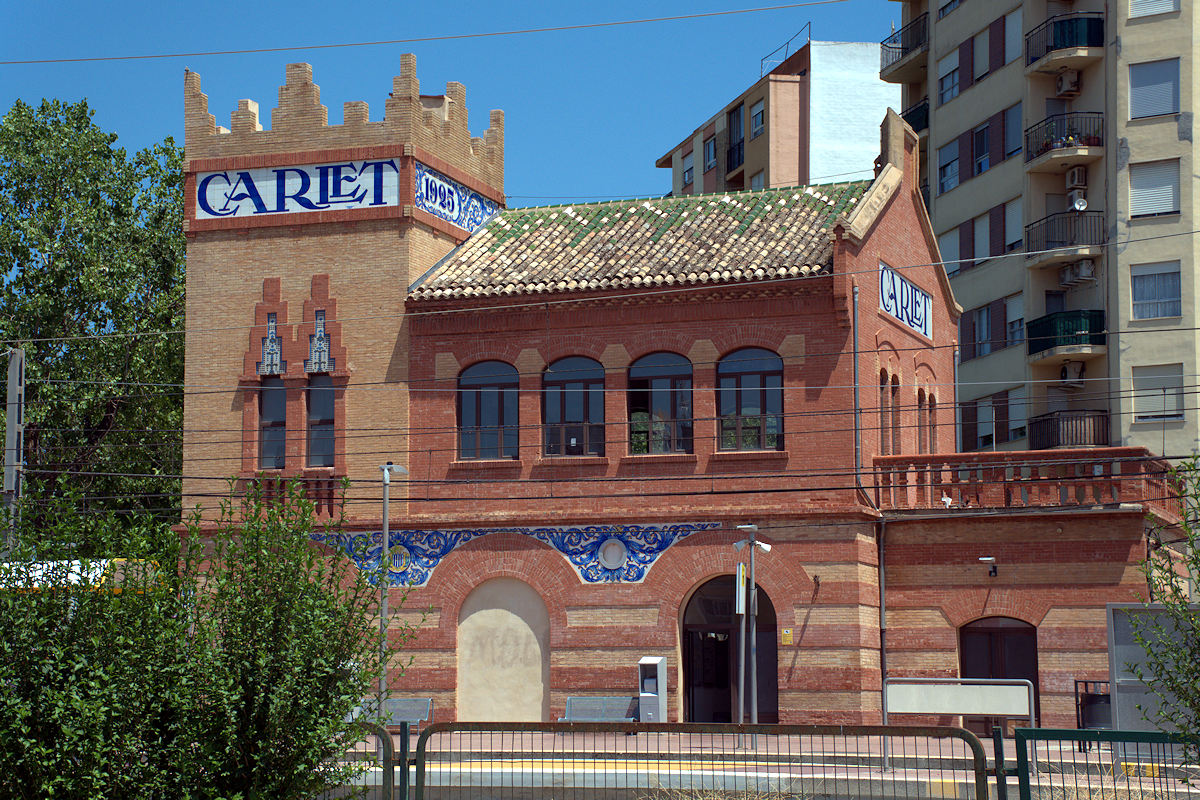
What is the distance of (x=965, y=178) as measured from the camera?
4731 centimetres

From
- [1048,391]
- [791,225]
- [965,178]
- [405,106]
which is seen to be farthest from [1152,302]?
[405,106]

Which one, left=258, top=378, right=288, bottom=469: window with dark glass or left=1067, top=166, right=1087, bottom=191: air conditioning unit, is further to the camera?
left=1067, top=166, right=1087, bottom=191: air conditioning unit

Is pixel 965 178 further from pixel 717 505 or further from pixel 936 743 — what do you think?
pixel 936 743

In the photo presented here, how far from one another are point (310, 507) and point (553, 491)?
51.0ft

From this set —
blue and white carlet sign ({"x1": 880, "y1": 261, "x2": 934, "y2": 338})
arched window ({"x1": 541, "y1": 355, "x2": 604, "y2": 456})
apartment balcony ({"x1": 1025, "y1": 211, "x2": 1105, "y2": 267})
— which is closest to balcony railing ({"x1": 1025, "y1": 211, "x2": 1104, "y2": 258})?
apartment balcony ({"x1": 1025, "y1": 211, "x2": 1105, "y2": 267})

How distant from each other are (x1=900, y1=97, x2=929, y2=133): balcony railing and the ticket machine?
91.7 ft

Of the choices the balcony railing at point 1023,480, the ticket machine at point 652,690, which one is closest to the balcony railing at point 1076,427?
the balcony railing at point 1023,480

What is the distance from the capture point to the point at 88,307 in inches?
1665

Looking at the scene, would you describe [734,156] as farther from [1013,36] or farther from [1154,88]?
[1154,88]

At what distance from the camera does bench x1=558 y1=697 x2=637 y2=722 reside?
28.3m

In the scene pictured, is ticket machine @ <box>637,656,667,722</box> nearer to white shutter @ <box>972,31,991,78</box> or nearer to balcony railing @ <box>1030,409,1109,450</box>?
balcony railing @ <box>1030,409,1109,450</box>

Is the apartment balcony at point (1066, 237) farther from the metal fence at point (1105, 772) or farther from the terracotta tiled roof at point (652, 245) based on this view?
the metal fence at point (1105, 772)

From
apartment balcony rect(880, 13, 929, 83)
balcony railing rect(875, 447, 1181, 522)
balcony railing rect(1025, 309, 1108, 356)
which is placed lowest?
balcony railing rect(875, 447, 1181, 522)

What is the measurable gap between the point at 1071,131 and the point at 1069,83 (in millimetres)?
1488
